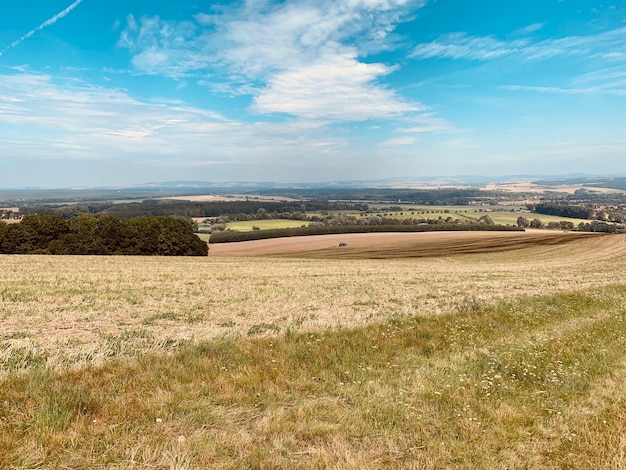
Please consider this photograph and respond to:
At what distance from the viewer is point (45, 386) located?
20.1ft

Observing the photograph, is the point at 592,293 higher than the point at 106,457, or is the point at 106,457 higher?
the point at 106,457

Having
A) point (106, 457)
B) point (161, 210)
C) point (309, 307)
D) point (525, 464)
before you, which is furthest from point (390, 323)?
point (161, 210)

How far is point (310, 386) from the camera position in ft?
22.3

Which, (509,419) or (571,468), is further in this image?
(509,419)

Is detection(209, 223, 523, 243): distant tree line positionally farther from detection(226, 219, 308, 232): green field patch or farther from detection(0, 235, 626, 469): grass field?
detection(0, 235, 626, 469): grass field

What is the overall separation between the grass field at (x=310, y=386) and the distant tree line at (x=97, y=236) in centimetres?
4536

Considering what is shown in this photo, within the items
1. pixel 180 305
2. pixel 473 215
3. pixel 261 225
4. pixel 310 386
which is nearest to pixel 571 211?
pixel 473 215

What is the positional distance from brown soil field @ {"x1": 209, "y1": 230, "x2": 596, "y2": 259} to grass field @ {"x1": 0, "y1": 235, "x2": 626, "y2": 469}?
44.4 m

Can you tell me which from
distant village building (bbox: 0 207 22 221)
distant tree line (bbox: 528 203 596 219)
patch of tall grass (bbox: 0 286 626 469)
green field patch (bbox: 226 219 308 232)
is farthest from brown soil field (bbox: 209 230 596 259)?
distant tree line (bbox: 528 203 596 219)

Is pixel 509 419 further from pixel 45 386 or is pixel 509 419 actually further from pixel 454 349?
pixel 45 386

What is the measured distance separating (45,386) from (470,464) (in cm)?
666

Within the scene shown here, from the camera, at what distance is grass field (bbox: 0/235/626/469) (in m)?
4.74

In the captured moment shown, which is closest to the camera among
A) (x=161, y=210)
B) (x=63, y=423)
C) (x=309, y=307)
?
(x=63, y=423)

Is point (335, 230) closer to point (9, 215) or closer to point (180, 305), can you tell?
point (180, 305)
